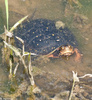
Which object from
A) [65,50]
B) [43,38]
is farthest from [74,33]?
[43,38]

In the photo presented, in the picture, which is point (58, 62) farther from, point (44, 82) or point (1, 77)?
point (1, 77)

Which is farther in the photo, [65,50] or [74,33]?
[74,33]

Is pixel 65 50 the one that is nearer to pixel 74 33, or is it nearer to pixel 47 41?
pixel 47 41

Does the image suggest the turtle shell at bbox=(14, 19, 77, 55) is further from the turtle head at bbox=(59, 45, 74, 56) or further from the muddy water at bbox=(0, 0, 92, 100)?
the muddy water at bbox=(0, 0, 92, 100)

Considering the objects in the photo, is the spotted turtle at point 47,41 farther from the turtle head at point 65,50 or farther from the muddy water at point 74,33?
the muddy water at point 74,33

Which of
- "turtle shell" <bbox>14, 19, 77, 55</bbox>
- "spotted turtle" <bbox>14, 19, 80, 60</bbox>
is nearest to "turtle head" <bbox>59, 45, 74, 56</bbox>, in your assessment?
"spotted turtle" <bbox>14, 19, 80, 60</bbox>


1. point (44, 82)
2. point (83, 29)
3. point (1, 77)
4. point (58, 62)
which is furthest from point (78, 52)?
point (1, 77)

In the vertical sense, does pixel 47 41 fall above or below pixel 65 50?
above
